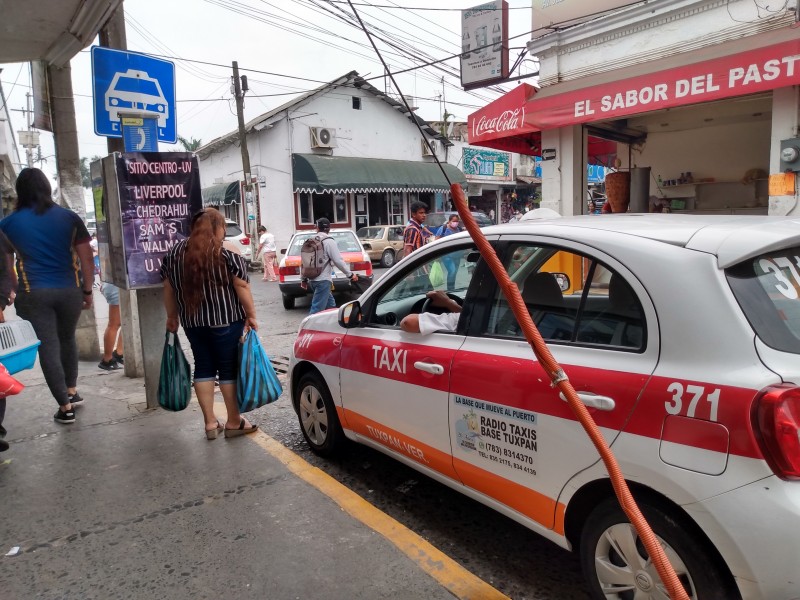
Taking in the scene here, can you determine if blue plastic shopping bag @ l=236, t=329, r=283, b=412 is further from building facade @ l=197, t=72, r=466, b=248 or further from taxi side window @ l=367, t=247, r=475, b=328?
building facade @ l=197, t=72, r=466, b=248

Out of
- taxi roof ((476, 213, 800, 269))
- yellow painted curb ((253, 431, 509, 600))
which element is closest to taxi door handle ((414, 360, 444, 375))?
taxi roof ((476, 213, 800, 269))

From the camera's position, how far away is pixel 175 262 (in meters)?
4.10

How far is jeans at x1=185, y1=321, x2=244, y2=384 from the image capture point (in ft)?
13.8

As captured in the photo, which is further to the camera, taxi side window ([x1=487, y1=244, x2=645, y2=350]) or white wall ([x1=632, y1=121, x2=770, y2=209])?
white wall ([x1=632, y1=121, x2=770, y2=209])

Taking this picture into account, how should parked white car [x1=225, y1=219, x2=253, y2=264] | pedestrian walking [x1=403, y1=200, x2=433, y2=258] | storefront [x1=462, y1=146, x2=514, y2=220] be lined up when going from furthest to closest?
storefront [x1=462, y1=146, x2=514, y2=220] < parked white car [x1=225, y1=219, x2=253, y2=264] < pedestrian walking [x1=403, y1=200, x2=433, y2=258]

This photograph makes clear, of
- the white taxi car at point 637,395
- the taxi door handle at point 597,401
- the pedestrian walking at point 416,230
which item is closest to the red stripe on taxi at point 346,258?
the pedestrian walking at point 416,230

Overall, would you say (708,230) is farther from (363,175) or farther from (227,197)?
(227,197)

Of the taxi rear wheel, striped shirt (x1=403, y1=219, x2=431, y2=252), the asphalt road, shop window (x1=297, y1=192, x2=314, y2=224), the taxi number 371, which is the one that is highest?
shop window (x1=297, y1=192, x2=314, y2=224)

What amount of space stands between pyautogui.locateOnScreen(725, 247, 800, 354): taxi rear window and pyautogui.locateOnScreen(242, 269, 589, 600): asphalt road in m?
1.44

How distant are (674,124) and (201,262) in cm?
1010

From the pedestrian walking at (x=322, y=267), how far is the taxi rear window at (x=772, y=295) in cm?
631

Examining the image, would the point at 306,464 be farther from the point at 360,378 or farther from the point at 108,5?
the point at 108,5

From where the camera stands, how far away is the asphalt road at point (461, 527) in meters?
2.71

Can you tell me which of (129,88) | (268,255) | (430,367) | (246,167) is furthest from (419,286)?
(246,167)
